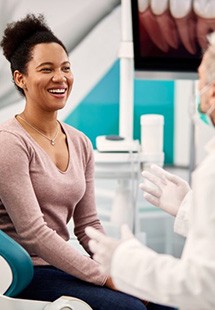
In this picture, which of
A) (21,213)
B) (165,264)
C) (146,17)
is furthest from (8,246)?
(146,17)

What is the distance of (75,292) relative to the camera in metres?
1.71

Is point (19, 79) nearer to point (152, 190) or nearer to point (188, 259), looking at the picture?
point (152, 190)

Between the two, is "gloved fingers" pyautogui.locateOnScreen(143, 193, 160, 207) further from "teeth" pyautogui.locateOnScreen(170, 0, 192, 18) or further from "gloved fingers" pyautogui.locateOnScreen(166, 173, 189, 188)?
"teeth" pyautogui.locateOnScreen(170, 0, 192, 18)

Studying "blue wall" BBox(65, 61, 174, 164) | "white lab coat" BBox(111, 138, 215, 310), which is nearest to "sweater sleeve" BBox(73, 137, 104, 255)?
"white lab coat" BBox(111, 138, 215, 310)

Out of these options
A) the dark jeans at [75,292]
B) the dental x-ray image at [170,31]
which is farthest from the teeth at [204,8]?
the dark jeans at [75,292]

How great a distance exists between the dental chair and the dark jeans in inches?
1.6

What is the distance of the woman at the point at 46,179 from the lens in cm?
173

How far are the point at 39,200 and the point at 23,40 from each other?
0.52 metres

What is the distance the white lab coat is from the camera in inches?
42.8

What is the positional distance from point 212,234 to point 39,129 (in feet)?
3.11

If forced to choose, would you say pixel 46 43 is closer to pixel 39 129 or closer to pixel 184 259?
pixel 39 129

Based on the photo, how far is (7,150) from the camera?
1.74 meters

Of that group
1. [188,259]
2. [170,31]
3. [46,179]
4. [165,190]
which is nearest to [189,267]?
[188,259]

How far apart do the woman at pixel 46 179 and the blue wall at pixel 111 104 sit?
161cm
